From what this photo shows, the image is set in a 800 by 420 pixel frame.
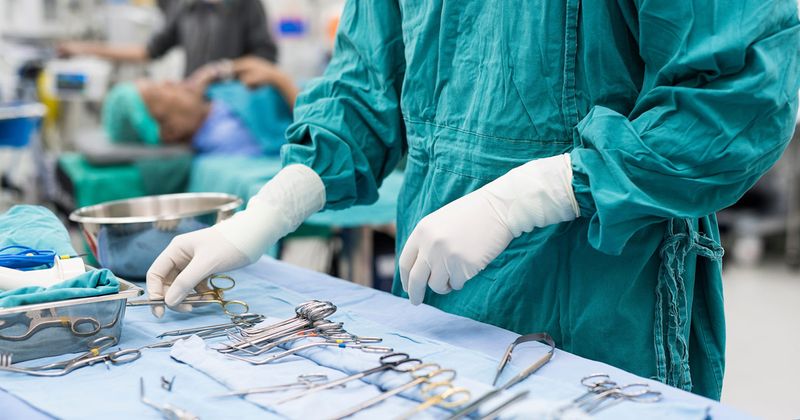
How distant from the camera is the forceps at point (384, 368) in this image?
859 millimetres

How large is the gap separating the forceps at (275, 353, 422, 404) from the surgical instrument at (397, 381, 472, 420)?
0.06m

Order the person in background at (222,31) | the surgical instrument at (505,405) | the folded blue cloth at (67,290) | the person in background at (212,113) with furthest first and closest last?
1. the person in background at (222,31)
2. the person in background at (212,113)
3. the folded blue cloth at (67,290)
4. the surgical instrument at (505,405)

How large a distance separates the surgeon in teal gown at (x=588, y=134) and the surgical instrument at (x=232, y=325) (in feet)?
0.56

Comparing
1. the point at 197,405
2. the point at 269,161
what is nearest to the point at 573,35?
the point at 197,405

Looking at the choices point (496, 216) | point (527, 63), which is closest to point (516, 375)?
point (496, 216)

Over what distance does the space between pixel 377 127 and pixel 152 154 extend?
2.66 m

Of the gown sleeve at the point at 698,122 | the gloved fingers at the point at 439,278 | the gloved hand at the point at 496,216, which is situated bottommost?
the gloved fingers at the point at 439,278

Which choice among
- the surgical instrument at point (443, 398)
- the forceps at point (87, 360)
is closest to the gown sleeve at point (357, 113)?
the forceps at point (87, 360)

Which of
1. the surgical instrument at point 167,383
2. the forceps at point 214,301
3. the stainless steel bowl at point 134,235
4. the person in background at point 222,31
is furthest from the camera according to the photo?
the person in background at point 222,31

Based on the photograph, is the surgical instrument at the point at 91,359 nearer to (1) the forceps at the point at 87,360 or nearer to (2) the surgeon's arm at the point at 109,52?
(1) the forceps at the point at 87,360

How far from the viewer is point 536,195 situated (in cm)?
103

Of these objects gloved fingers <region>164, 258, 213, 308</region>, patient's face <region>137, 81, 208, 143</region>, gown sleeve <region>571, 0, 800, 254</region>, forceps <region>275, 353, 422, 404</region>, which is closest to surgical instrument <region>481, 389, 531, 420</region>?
forceps <region>275, 353, 422, 404</region>

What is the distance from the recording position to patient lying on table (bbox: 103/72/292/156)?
3906 mm

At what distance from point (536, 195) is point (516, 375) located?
25 cm
